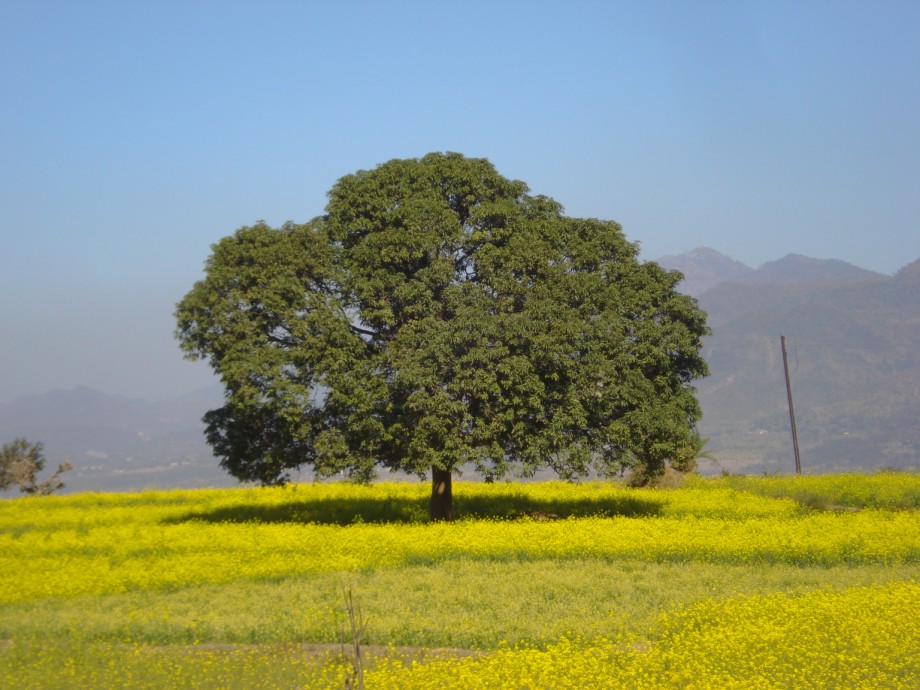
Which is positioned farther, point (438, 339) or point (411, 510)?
point (411, 510)

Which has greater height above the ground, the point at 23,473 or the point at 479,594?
the point at 23,473

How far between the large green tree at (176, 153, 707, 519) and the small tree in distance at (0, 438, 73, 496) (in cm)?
2484

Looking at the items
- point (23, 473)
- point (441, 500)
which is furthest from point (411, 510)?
point (23, 473)

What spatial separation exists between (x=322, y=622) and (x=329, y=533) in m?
11.7

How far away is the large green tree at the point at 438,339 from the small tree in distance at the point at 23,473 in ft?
81.5

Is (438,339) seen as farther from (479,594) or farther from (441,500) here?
(479,594)

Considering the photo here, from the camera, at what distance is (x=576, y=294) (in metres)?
30.1

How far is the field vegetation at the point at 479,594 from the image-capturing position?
12.8 metres

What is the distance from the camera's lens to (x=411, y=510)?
3381cm

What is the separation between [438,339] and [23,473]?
35.7 m

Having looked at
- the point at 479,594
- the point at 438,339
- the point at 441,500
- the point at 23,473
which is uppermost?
the point at 438,339

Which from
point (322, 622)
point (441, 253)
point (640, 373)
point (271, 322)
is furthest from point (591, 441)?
point (322, 622)

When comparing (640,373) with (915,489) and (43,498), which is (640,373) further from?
(43,498)

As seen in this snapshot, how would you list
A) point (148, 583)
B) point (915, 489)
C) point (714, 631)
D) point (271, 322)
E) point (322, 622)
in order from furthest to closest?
1. point (915, 489)
2. point (271, 322)
3. point (148, 583)
4. point (322, 622)
5. point (714, 631)
